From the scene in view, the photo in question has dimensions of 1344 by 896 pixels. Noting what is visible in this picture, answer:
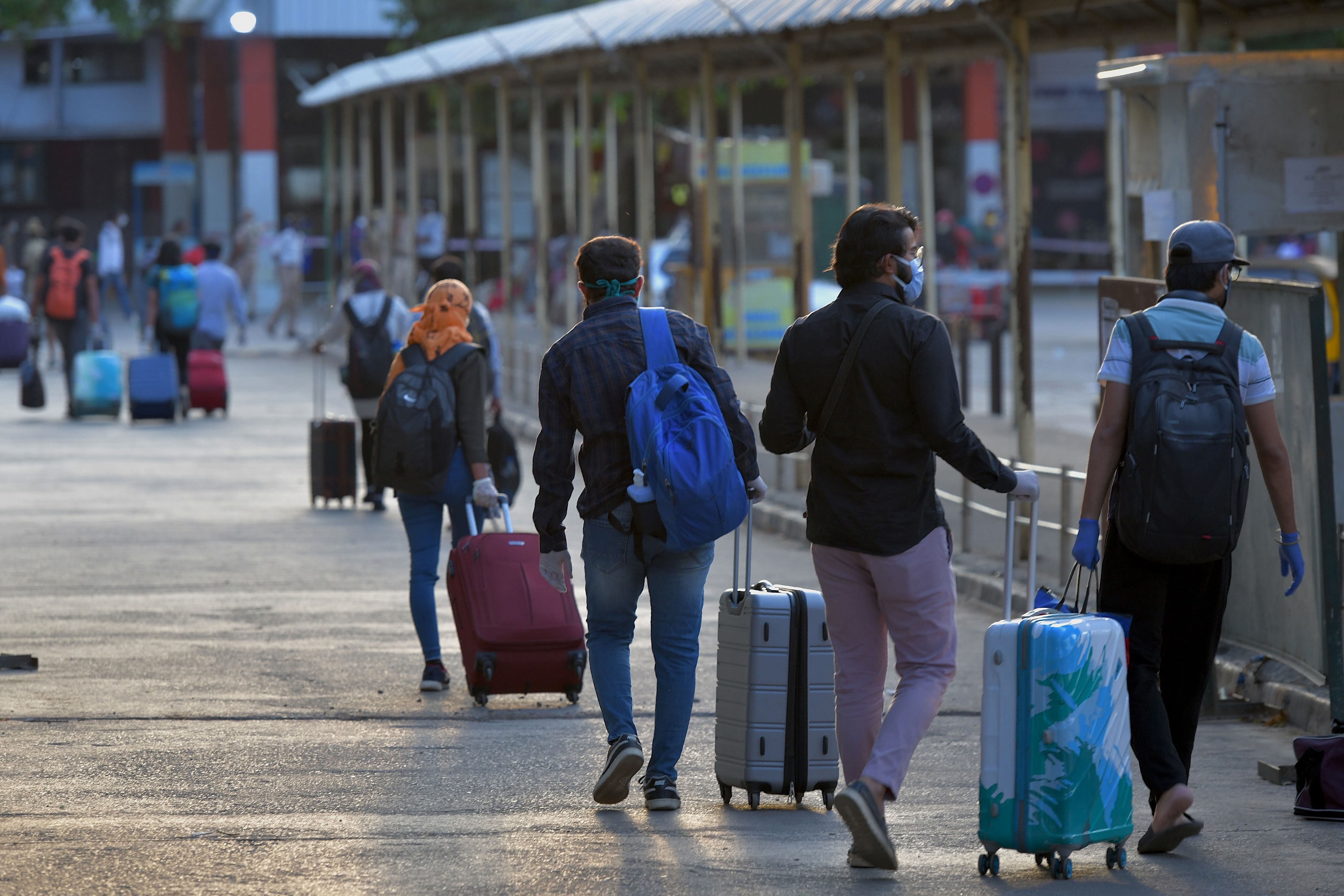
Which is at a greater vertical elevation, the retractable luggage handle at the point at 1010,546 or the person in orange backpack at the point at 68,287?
the person in orange backpack at the point at 68,287

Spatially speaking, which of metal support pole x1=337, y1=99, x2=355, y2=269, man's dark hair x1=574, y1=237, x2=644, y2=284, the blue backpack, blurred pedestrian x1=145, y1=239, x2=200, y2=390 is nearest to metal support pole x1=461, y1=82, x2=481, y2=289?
blurred pedestrian x1=145, y1=239, x2=200, y2=390

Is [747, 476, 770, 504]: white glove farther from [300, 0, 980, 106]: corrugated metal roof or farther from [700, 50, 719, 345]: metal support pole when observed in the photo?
[700, 50, 719, 345]: metal support pole

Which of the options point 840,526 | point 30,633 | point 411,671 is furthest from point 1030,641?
point 30,633

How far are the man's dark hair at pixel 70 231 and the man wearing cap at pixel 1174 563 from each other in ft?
53.6

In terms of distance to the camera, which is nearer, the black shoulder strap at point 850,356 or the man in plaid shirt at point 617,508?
the black shoulder strap at point 850,356

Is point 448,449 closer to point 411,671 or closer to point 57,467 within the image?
point 411,671

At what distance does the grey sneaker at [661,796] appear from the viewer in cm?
581

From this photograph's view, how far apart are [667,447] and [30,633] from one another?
15.3ft

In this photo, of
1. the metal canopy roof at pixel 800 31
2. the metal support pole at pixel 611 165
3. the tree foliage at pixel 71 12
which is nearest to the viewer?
the metal canopy roof at pixel 800 31

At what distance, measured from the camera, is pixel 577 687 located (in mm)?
7547

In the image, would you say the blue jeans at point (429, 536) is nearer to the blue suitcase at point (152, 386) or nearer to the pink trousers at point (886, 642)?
the pink trousers at point (886, 642)

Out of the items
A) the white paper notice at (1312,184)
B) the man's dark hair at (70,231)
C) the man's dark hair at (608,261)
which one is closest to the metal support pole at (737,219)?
the man's dark hair at (70,231)

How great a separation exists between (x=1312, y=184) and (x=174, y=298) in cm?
1348

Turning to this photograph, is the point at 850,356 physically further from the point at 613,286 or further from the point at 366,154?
the point at 366,154
